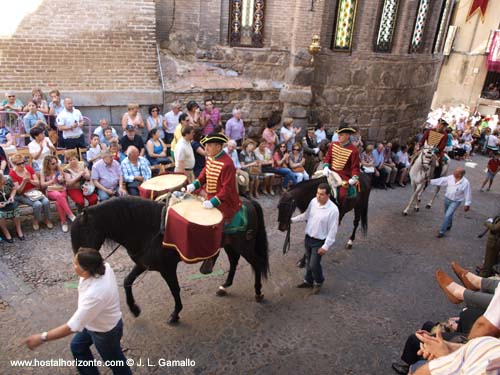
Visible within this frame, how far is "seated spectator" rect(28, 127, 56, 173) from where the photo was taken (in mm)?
7125

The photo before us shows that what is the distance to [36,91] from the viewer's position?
8.28 meters

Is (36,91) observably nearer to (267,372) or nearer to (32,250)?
(32,250)

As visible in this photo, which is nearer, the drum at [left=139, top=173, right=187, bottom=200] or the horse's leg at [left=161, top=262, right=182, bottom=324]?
the horse's leg at [left=161, top=262, right=182, bottom=324]

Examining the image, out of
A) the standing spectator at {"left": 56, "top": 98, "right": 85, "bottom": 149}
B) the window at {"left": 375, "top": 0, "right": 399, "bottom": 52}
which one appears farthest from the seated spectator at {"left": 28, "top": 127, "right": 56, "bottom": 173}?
the window at {"left": 375, "top": 0, "right": 399, "bottom": 52}

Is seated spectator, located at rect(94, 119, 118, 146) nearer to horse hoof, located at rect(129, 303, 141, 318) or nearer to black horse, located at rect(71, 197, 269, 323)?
black horse, located at rect(71, 197, 269, 323)

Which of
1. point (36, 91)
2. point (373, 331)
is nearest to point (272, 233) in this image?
point (373, 331)

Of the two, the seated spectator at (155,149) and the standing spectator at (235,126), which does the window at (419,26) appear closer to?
the standing spectator at (235,126)

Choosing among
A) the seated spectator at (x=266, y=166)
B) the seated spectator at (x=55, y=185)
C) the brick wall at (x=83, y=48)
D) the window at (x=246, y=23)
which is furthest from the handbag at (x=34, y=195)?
the window at (x=246, y=23)

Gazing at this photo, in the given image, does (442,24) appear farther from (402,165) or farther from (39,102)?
(39,102)

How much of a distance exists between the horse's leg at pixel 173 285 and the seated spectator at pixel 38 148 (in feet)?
12.4

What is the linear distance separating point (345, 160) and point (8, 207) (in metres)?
5.42

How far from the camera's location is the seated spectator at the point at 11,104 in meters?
7.99

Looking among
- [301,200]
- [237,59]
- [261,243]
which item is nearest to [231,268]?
[261,243]

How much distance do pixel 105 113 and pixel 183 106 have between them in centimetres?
186
